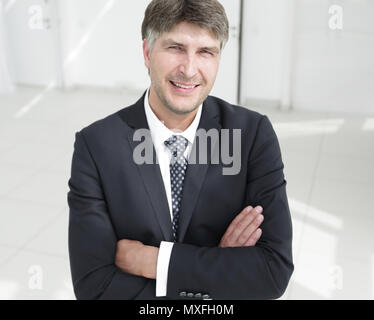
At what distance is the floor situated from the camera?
10.6ft

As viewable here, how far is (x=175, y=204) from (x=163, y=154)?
6.7 inches

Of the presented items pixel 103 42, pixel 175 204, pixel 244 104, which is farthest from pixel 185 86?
pixel 103 42

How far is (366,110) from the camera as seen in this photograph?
20.2 feet

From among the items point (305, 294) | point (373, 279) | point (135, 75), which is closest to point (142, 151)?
point (305, 294)

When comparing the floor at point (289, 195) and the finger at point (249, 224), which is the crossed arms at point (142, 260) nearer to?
the finger at point (249, 224)

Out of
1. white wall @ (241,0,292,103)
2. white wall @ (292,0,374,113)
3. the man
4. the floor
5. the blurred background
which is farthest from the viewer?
white wall @ (241,0,292,103)

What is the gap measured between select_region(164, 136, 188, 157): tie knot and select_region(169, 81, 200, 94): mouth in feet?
0.63

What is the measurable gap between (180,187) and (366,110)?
499 cm

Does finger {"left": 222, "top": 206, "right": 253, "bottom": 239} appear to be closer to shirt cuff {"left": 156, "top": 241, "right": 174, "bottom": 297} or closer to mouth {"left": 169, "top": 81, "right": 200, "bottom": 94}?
shirt cuff {"left": 156, "top": 241, "right": 174, "bottom": 297}

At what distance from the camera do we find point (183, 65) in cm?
154

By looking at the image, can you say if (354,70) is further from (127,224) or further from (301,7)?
(127,224)

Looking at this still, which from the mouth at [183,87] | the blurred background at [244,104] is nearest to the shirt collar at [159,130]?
the mouth at [183,87]

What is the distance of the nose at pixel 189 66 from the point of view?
1.52m

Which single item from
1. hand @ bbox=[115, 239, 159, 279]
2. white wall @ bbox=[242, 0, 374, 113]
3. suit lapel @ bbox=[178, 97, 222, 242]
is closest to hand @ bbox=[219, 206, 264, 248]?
suit lapel @ bbox=[178, 97, 222, 242]
